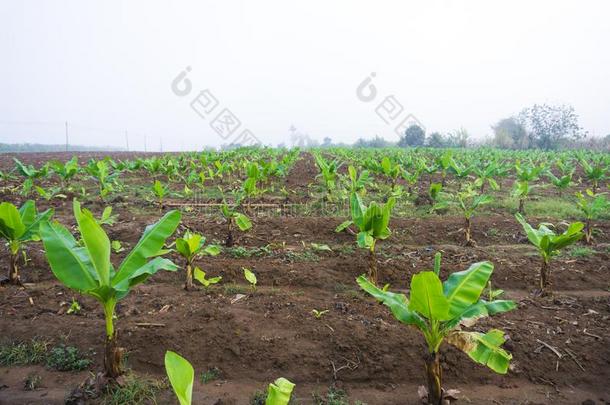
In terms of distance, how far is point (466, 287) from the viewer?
259 centimetres

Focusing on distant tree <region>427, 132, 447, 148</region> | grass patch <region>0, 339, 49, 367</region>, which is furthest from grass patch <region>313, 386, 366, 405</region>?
distant tree <region>427, 132, 447, 148</region>

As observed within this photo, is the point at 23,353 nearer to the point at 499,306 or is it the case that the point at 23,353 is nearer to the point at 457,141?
the point at 499,306

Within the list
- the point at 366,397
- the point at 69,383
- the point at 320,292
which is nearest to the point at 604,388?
the point at 366,397

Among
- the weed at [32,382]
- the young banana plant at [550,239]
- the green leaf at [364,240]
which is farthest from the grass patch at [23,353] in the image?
the young banana plant at [550,239]

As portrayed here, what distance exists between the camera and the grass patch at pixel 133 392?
9.27ft

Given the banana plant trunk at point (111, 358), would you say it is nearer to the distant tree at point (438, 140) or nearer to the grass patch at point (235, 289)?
the grass patch at point (235, 289)

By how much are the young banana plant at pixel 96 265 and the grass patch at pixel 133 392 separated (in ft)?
0.38

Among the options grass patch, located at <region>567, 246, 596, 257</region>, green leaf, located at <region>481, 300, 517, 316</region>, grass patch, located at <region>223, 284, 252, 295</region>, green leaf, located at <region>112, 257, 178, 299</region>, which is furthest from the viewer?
grass patch, located at <region>567, 246, 596, 257</region>

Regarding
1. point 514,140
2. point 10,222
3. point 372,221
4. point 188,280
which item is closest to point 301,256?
point 372,221

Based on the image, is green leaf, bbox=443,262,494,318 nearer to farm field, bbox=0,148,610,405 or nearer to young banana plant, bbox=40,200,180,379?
farm field, bbox=0,148,610,405

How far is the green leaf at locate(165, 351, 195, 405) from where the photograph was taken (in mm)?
1604

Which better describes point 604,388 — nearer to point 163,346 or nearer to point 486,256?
point 486,256

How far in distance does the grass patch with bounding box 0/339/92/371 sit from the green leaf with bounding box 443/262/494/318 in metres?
3.01

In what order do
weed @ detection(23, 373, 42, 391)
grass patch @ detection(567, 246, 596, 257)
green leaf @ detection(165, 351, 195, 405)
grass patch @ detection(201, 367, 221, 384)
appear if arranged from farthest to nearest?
grass patch @ detection(567, 246, 596, 257)
grass patch @ detection(201, 367, 221, 384)
weed @ detection(23, 373, 42, 391)
green leaf @ detection(165, 351, 195, 405)
